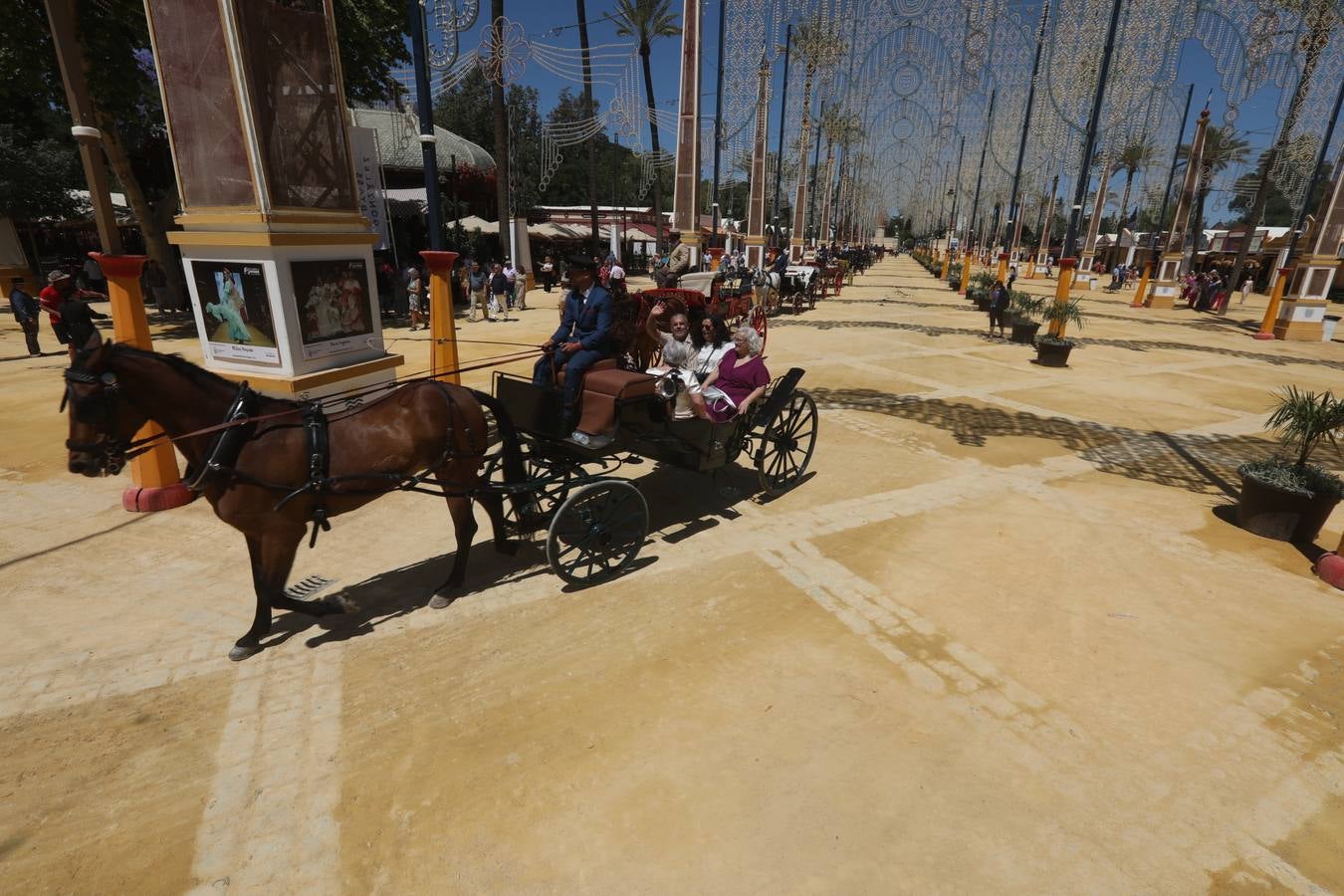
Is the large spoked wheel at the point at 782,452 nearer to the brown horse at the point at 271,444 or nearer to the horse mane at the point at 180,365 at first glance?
the brown horse at the point at 271,444

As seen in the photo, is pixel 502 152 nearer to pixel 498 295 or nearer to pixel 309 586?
pixel 498 295

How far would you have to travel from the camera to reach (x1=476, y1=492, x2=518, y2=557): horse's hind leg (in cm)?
478

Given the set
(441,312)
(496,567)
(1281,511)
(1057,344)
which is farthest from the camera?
(1057,344)

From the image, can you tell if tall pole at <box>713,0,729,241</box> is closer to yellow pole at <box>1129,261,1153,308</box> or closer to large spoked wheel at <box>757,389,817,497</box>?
large spoked wheel at <box>757,389,817,497</box>

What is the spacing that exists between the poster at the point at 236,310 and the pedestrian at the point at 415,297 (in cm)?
1157

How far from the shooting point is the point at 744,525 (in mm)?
5980

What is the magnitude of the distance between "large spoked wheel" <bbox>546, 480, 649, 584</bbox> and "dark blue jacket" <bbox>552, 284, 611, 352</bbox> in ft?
3.83

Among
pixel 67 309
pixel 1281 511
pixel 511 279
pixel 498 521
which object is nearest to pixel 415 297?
pixel 511 279

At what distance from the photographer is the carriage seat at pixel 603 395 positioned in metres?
4.79

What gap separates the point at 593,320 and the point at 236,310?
3.46 metres

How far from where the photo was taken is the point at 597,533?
4812mm

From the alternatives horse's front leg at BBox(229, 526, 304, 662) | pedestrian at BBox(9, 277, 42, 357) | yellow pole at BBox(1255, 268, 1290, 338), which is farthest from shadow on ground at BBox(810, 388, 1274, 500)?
pedestrian at BBox(9, 277, 42, 357)

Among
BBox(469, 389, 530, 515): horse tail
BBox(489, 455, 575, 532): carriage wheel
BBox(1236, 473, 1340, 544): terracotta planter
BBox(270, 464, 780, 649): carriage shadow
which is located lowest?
BBox(270, 464, 780, 649): carriage shadow

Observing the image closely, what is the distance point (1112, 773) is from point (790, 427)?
4163mm
